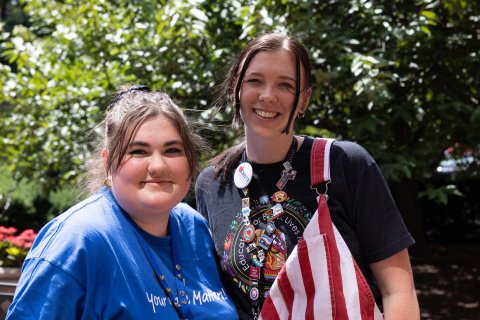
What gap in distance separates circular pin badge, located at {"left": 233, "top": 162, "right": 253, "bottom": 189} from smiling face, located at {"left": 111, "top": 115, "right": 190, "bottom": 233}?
319 mm

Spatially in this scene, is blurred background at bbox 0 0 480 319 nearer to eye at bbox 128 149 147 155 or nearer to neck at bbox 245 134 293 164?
neck at bbox 245 134 293 164

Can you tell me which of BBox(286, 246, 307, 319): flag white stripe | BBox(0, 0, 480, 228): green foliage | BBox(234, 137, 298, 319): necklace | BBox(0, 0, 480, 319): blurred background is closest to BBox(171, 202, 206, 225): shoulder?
BBox(234, 137, 298, 319): necklace

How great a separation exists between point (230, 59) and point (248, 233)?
291 centimetres

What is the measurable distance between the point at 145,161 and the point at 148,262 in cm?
30

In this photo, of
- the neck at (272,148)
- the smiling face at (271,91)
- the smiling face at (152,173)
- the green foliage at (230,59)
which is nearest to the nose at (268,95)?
the smiling face at (271,91)

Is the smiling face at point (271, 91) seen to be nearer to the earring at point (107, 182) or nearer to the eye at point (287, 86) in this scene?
the eye at point (287, 86)

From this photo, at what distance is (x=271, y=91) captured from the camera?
217 centimetres

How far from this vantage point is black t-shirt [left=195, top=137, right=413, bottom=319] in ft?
6.64

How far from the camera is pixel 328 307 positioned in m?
1.94

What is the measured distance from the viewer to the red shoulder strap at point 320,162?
2062mm

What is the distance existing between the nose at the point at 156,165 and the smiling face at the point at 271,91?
0.46 metres

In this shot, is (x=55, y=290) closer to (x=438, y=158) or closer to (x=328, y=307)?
(x=328, y=307)

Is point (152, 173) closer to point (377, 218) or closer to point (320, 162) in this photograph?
point (320, 162)

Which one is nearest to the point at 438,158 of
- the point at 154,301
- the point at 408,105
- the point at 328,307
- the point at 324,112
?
the point at 408,105
